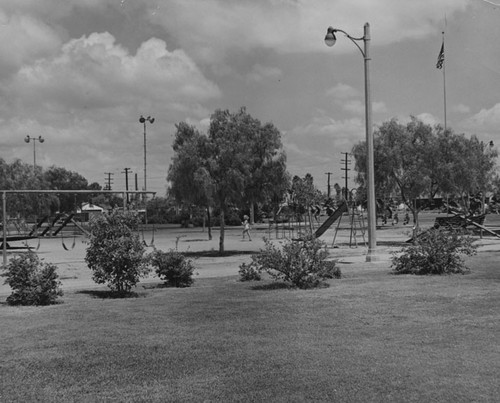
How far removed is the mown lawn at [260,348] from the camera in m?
5.45

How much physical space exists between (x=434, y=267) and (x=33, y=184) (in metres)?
43.9

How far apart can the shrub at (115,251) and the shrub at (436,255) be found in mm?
6388

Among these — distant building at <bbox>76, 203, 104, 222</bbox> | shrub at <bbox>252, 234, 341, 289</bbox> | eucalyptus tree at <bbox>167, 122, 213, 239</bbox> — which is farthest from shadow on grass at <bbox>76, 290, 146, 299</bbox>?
eucalyptus tree at <bbox>167, 122, 213, 239</bbox>

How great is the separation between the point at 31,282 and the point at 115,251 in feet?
5.12

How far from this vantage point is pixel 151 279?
15430 mm

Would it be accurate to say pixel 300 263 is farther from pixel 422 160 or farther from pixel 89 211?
pixel 422 160

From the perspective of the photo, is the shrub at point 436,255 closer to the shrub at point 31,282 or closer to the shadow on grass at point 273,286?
the shadow on grass at point 273,286

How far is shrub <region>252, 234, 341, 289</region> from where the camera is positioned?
12.4 metres

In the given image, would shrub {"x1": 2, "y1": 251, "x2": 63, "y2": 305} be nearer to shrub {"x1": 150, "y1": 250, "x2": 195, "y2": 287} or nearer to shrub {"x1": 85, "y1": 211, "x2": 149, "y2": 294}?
shrub {"x1": 85, "y1": 211, "x2": 149, "y2": 294}

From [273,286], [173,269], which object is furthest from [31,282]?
[273,286]

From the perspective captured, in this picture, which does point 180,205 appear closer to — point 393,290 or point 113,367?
point 393,290

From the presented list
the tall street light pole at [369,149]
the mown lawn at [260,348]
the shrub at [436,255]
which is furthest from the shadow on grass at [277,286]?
the tall street light pole at [369,149]

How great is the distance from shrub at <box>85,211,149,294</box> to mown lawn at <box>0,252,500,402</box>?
71 cm

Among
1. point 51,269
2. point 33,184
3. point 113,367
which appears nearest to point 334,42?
point 51,269
